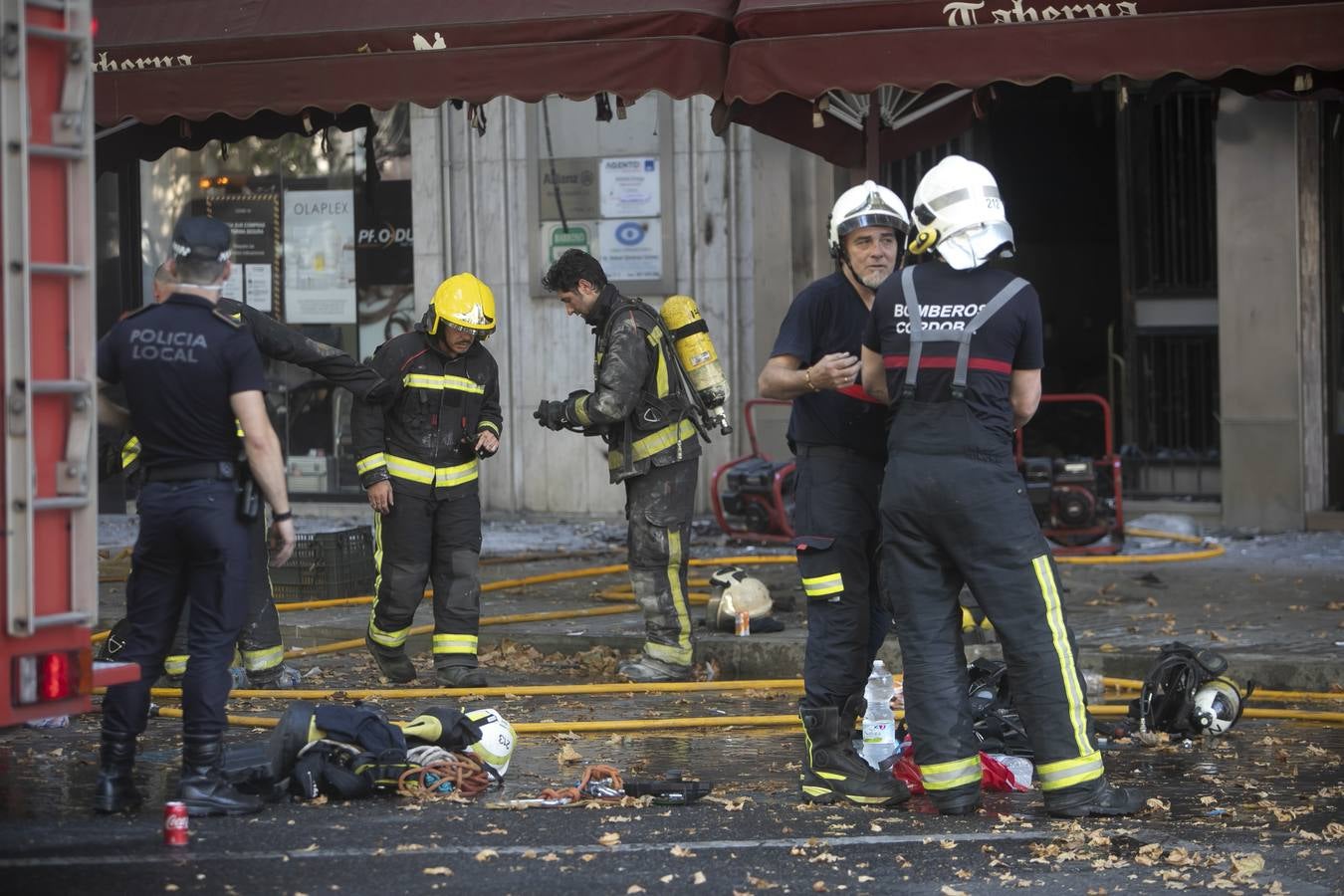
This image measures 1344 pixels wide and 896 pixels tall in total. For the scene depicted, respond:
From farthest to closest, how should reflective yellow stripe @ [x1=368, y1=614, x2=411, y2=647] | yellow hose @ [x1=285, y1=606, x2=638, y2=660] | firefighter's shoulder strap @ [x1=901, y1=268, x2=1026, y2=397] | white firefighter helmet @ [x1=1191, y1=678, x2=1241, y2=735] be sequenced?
yellow hose @ [x1=285, y1=606, x2=638, y2=660] < reflective yellow stripe @ [x1=368, y1=614, x2=411, y2=647] < white firefighter helmet @ [x1=1191, y1=678, x2=1241, y2=735] < firefighter's shoulder strap @ [x1=901, y1=268, x2=1026, y2=397]

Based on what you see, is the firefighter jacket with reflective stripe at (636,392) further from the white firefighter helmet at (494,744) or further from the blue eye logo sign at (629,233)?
the blue eye logo sign at (629,233)

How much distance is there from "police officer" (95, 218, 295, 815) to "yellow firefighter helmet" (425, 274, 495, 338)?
6.87 feet

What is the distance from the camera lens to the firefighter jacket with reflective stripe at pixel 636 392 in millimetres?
8484

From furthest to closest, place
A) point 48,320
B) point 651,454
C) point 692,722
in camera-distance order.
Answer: point 651,454
point 692,722
point 48,320

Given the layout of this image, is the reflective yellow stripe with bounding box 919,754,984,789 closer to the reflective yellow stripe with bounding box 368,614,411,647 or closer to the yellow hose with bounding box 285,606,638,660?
the reflective yellow stripe with bounding box 368,614,411,647

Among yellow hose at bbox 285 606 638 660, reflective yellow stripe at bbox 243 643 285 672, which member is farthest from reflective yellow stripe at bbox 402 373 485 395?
yellow hose at bbox 285 606 638 660

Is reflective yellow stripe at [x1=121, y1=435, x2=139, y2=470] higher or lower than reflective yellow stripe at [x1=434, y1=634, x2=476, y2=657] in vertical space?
higher

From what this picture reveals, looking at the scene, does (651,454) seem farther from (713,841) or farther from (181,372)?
(713,841)

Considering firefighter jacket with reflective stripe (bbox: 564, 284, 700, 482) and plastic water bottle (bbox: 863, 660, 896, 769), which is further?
firefighter jacket with reflective stripe (bbox: 564, 284, 700, 482)

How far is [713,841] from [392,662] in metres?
3.10

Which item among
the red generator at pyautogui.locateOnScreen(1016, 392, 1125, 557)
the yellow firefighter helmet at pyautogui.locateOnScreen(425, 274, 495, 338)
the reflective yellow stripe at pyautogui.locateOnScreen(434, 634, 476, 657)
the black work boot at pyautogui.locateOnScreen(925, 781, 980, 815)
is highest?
the yellow firefighter helmet at pyautogui.locateOnScreen(425, 274, 495, 338)

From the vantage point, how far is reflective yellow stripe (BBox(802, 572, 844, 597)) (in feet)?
21.1

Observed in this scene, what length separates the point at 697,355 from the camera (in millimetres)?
8695

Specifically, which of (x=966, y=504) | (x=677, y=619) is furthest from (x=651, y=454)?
(x=966, y=504)
